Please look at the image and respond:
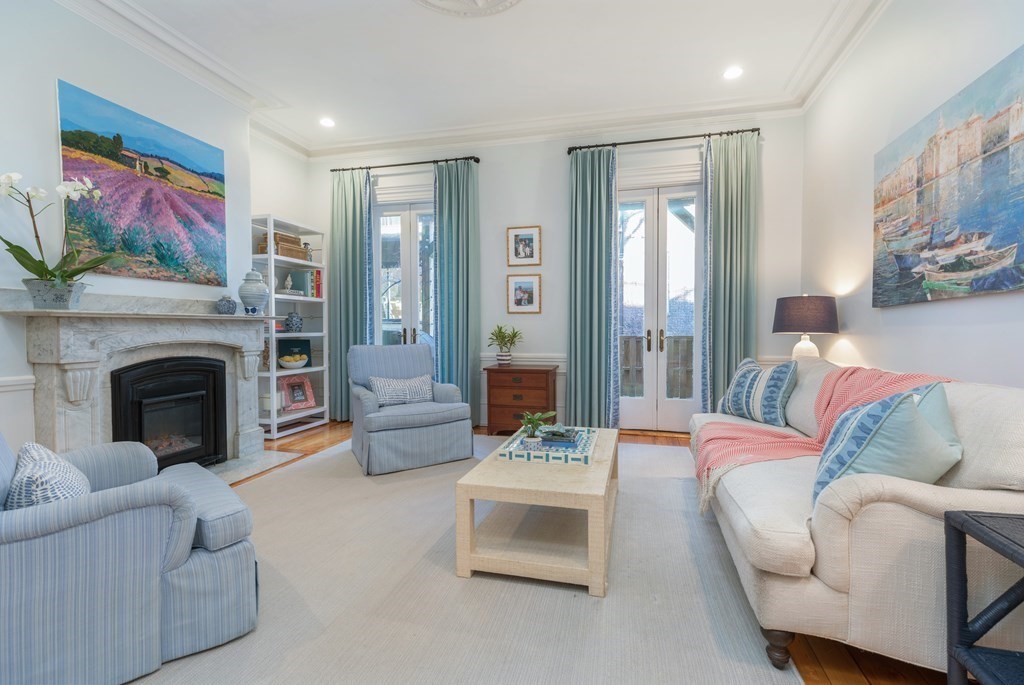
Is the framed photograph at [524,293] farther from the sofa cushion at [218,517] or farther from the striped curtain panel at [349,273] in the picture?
the sofa cushion at [218,517]

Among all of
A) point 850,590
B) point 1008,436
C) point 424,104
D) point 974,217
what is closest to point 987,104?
point 974,217

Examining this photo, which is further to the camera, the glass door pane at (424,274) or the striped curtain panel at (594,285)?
the glass door pane at (424,274)

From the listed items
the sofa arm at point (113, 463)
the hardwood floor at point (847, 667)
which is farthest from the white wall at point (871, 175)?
the sofa arm at point (113, 463)

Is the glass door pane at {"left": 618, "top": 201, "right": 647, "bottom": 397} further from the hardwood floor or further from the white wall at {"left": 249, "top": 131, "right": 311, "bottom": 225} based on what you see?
the white wall at {"left": 249, "top": 131, "right": 311, "bottom": 225}

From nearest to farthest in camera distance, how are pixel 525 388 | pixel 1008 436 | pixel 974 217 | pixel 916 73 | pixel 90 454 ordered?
1. pixel 1008 436
2. pixel 90 454
3. pixel 974 217
4. pixel 916 73
5. pixel 525 388

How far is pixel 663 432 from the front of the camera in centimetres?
459

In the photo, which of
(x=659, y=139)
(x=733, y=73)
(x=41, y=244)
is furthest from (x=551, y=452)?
(x=659, y=139)

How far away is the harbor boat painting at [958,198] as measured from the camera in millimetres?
1776

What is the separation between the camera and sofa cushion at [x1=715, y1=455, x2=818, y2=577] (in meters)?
1.38

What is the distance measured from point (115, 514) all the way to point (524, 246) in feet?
13.0

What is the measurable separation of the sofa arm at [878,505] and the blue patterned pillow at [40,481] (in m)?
2.20

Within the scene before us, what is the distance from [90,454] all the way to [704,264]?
4.42 metres

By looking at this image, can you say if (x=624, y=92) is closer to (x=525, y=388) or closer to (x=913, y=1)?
(x=913, y=1)

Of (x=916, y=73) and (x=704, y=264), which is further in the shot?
(x=704, y=264)
